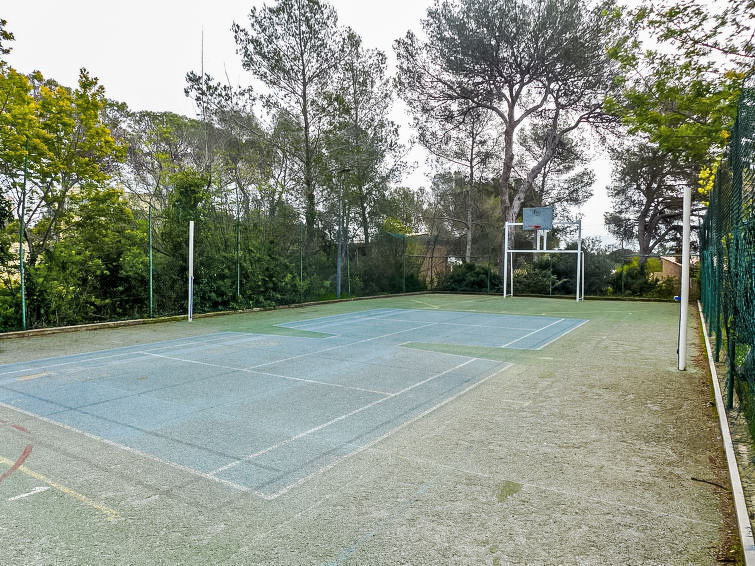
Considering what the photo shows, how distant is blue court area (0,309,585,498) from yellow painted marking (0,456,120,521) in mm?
547

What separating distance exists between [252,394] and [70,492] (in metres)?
2.05

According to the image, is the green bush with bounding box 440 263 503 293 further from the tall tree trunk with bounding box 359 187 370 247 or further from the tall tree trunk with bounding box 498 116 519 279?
the tall tree trunk with bounding box 359 187 370 247

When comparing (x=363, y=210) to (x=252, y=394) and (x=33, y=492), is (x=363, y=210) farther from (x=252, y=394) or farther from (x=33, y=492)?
(x=33, y=492)

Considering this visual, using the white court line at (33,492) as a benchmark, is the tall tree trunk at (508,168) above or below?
above

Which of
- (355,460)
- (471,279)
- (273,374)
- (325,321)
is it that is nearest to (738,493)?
(355,460)

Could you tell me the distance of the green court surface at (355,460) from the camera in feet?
6.91

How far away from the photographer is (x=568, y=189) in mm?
25984

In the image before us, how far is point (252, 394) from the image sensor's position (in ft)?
15.0

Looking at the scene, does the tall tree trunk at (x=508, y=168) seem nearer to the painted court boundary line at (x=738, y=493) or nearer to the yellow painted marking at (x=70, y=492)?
the painted court boundary line at (x=738, y=493)

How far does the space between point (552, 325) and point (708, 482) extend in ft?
25.9

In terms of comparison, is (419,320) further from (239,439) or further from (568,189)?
(568,189)

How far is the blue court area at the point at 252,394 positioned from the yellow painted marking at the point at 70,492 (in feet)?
1.80

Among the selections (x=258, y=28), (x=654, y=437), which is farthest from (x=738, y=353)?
(x=258, y=28)

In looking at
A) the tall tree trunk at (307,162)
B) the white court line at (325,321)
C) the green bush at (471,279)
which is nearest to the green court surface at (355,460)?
the white court line at (325,321)
